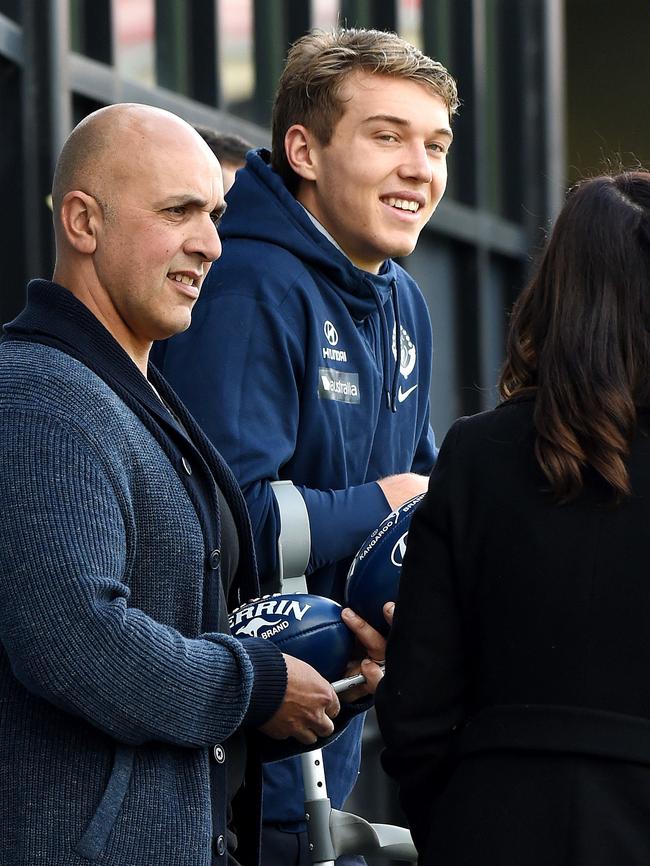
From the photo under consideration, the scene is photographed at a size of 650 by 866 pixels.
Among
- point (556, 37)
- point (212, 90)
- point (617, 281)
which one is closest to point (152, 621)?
point (617, 281)

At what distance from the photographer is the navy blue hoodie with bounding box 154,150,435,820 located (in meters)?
3.87

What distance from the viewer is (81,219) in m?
3.20

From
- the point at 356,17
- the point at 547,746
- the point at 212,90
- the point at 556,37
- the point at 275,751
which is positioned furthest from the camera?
the point at 556,37

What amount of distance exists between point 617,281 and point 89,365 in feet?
3.33

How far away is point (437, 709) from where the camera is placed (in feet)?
9.77

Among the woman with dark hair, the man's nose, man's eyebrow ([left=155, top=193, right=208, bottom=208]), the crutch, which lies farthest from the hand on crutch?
the man's nose

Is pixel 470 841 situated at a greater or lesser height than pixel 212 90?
greater

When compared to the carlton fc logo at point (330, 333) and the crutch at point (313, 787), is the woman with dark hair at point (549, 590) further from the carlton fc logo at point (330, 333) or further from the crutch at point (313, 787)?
the carlton fc logo at point (330, 333)

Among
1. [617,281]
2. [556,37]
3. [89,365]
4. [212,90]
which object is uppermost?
[617,281]

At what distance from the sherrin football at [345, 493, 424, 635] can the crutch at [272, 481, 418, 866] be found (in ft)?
0.69

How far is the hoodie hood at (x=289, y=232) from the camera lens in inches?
164

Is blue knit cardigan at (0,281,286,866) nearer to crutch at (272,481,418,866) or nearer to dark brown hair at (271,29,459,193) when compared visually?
crutch at (272,481,418,866)

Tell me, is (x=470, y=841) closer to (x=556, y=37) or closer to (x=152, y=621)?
(x=152, y=621)

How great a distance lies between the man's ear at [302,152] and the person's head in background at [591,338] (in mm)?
1390
